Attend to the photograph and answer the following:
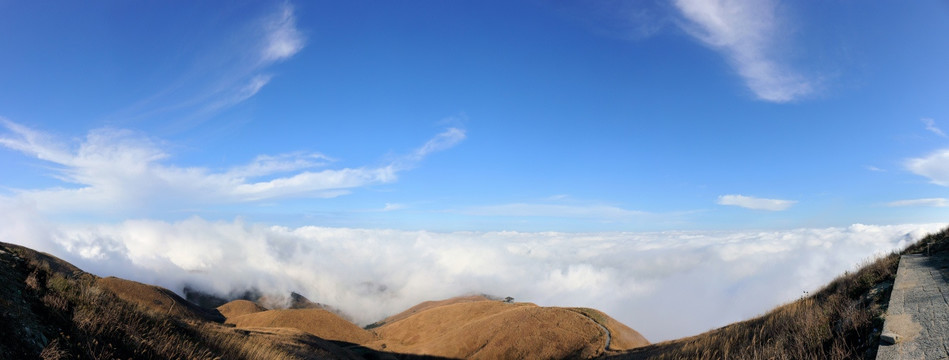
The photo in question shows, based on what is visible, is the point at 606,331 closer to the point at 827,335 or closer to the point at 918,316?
the point at 827,335

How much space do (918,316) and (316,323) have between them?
87693mm

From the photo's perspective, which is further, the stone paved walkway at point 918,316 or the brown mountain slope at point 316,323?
the brown mountain slope at point 316,323

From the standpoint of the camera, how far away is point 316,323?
266 feet

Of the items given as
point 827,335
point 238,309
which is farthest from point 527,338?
point 238,309

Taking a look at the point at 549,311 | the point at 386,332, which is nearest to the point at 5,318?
the point at 549,311

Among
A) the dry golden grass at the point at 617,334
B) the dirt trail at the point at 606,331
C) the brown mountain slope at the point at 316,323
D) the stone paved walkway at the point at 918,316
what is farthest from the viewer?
the brown mountain slope at the point at 316,323

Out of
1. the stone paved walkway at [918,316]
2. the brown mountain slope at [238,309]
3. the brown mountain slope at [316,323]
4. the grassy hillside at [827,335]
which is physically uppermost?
the stone paved walkway at [918,316]

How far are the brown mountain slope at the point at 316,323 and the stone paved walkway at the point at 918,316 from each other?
78.5m

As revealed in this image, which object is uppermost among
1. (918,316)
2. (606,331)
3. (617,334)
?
(918,316)

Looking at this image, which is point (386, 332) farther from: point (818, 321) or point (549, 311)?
point (818, 321)

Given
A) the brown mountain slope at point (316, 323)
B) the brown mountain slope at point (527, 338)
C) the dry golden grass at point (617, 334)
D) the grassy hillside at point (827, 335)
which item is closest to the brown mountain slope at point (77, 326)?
the grassy hillside at point (827, 335)

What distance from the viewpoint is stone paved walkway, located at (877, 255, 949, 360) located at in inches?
247

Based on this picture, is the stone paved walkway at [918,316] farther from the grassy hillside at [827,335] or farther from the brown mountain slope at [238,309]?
the brown mountain slope at [238,309]

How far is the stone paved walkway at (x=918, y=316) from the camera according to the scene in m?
6.27
